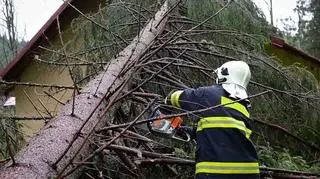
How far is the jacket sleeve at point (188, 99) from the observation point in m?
3.08

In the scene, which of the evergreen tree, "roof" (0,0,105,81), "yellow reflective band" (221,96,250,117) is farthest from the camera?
the evergreen tree

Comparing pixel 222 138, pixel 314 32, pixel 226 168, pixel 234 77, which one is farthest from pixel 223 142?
pixel 314 32

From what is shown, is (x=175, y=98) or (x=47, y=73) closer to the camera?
(x=175, y=98)

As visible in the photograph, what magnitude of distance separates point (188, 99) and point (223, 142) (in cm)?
41

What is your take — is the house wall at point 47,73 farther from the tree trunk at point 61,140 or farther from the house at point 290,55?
the tree trunk at point 61,140

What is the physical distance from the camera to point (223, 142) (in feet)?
9.48

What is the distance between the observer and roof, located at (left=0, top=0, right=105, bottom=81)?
364 inches

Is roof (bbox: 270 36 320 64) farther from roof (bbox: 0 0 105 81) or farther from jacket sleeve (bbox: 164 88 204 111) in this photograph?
jacket sleeve (bbox: 164 88 204 111)

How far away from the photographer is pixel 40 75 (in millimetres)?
10352

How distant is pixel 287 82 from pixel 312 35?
17.0m

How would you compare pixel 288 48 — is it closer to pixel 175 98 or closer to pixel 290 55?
pixel 290 55

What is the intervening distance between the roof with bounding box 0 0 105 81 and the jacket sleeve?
247 inches

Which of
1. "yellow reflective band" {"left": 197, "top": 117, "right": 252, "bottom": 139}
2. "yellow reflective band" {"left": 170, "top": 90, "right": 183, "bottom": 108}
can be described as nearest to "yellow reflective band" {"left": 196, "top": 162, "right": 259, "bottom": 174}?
"yellow reflective band" {"left": 197, "top": 117, "right": 252, "bottom": 139}

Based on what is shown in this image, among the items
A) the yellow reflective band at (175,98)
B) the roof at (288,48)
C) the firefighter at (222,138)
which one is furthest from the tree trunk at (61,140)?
the roof at (288,48)
